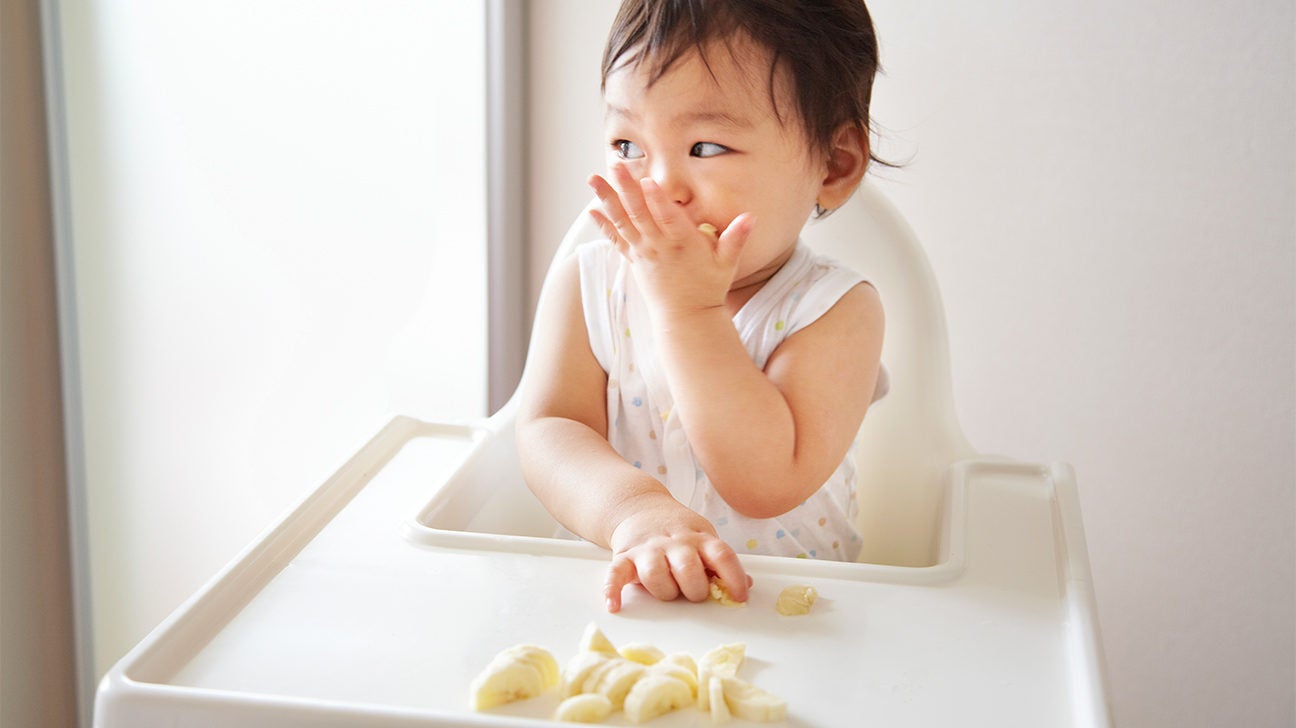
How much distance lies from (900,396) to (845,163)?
0.20 m

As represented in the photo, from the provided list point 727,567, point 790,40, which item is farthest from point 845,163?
point 727,567

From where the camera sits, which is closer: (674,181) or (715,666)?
(715,666)

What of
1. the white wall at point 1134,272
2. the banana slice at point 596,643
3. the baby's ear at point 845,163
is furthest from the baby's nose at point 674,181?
the white wall at point 1134,272

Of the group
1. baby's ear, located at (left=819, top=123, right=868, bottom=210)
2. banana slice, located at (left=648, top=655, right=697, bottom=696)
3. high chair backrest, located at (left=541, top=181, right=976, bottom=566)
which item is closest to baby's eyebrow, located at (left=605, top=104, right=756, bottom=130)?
baby's ear, located at (left=819, top=123, right=868, bottom=210)

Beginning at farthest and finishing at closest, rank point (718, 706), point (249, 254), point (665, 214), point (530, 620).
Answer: point (249, 254), point (665, 214), point (530, 620), point (718, 706)

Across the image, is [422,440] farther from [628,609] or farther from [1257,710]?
[1257,710]

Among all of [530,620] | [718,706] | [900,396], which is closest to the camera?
[718,706]

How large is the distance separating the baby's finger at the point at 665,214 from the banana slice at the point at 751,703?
1.09 ft

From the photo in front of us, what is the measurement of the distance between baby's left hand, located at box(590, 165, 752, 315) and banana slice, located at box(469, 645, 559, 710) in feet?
1.03

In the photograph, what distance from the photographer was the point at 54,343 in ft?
3.64

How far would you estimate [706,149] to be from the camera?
34.7 inches

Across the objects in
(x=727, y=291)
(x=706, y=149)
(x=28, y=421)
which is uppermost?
(x=706, y=149)

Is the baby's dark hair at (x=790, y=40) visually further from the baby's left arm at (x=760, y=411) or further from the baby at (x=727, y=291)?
the baby's left arm at (x=760, y=411)

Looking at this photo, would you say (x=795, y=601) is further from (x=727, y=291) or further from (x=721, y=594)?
(x=727, y=291)
